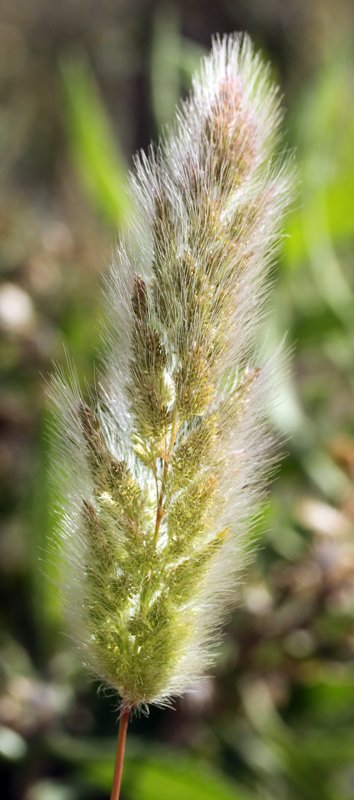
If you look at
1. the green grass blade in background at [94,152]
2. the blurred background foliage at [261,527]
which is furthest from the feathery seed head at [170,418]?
the green grass blade in background at [94,152]

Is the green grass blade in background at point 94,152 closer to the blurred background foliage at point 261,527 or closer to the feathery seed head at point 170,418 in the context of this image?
the blurred background foliage at point 261,527

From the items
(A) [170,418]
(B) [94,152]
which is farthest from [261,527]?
(B) [94,152]

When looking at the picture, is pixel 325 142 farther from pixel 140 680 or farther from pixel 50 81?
pixel 50 81

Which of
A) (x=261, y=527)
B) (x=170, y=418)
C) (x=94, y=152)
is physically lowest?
(x=261, y=527)

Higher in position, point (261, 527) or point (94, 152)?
point (94, 152)

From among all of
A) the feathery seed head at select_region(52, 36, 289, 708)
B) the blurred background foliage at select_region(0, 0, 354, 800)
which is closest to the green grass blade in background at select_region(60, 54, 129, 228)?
the blurred background foliage at select_region(0, 0, 354, 800)

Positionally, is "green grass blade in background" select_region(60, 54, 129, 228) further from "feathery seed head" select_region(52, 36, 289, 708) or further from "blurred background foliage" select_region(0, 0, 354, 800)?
"feathery seed head" select_region(52, 36, 289, 708)

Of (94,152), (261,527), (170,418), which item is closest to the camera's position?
(170,418)

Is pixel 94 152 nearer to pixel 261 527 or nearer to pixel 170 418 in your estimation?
pixel 261 527
